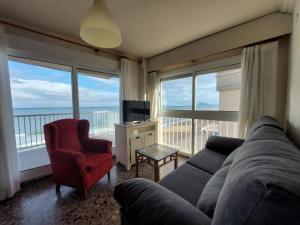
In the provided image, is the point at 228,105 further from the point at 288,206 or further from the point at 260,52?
the point at 288,206

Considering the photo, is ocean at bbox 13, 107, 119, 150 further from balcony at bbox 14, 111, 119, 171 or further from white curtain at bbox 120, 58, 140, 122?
white curtain at bbox 120, 58, 140, 122

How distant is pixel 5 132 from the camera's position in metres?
1.87

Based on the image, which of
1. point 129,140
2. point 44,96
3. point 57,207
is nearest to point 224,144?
point 129,140

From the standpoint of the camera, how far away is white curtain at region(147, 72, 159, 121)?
353 cm

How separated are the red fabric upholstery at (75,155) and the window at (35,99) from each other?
2.07 ft

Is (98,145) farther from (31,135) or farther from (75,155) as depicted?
(31,135)

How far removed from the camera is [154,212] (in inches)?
27.8

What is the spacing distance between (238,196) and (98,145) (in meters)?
2.16

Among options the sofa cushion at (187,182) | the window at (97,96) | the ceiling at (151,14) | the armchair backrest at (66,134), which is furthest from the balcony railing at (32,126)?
the sofa cushion at (187,182)

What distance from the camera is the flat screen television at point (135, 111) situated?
281 cm

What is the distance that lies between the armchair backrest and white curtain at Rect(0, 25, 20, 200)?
21.1 inches

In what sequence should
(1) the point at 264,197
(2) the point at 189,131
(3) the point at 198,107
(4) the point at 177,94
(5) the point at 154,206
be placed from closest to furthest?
(1) the point at 264,197 < (5) the point at 154,206 < (3) the point at 198,107 < (2) the point at 189,131 < (4) the point at 177,94

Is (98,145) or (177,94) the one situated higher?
(177,94)

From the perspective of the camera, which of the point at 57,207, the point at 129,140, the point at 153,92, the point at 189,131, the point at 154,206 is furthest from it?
the point at 153,92
